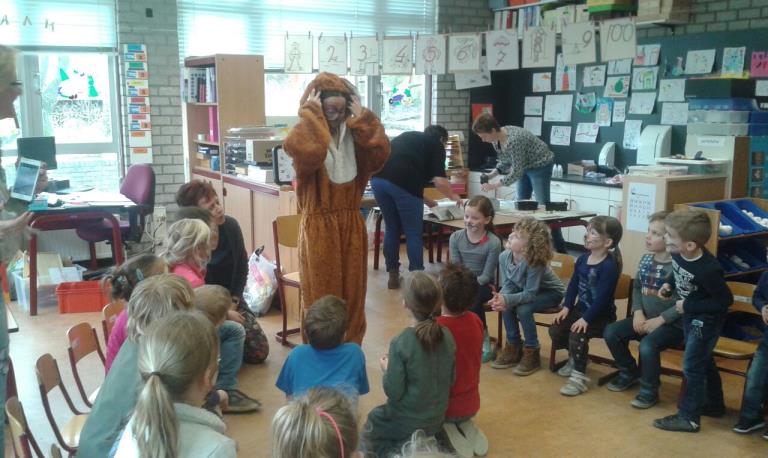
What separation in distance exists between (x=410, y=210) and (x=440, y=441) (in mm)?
2531

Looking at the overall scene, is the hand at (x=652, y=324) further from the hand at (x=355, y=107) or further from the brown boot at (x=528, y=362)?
the hand at (x=355, y=107)

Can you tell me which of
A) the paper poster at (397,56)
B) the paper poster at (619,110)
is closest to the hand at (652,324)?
the paper poster at (619,110)

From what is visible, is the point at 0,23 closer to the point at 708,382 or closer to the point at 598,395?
the point at 598,395

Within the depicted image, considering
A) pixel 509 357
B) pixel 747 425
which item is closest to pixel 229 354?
pixel 509 357

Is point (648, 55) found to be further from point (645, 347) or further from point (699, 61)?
point (645, 347)

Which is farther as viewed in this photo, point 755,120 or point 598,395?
point 755,120

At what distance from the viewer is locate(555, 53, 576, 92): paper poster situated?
281 inches

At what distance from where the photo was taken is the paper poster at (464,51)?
629cm

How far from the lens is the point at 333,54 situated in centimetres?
671

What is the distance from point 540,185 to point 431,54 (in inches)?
59.9

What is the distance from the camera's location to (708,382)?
131 inches

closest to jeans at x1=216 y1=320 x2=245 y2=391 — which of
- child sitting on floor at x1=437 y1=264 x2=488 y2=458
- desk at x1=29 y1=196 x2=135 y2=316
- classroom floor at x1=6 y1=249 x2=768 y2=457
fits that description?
classroom floor at x1=6 y1=249 x2=768 y2=457

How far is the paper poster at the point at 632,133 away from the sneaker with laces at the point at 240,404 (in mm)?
4525

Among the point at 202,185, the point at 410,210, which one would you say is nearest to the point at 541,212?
the point at 410,210
